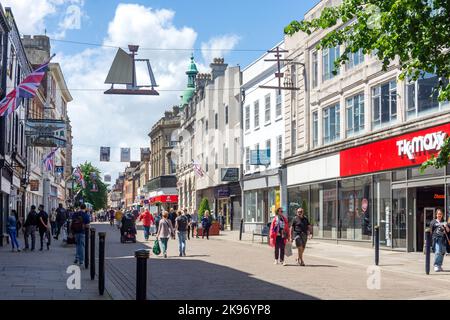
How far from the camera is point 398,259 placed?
23578mm

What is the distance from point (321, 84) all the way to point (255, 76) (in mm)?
11408

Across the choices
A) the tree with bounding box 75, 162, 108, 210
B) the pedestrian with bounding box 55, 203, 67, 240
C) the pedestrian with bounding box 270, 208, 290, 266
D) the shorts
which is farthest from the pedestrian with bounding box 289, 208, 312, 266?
the tree with bounding box 75, 162, 108, 210

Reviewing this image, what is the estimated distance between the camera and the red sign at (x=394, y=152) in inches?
983

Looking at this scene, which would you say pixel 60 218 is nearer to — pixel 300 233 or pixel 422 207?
pixel 422 207

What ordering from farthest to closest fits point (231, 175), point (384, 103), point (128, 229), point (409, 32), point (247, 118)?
point (231, 175)
point (247, 118)
point (128, 229)
point (384, 103)
point (409, 32)

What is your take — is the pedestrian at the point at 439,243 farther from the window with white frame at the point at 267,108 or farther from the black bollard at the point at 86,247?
the window with white frame at the point at 267,108

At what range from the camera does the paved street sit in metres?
13.5

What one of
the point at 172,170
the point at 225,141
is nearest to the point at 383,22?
the point at 225,141

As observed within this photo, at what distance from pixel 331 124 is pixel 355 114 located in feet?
9.87

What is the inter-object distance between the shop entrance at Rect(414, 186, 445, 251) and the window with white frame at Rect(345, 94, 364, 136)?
534cm

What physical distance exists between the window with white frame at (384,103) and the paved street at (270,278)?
6033mm

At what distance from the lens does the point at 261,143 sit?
152ft

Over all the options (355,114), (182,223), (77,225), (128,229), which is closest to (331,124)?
(355,114)

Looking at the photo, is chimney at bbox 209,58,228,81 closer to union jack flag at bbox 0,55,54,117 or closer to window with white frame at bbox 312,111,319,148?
window with white frame at bbox 312,111,319,148
